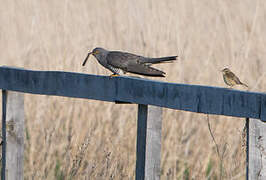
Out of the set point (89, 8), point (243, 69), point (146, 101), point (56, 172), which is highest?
point (89, 8)

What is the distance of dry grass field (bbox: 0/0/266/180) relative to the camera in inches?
192

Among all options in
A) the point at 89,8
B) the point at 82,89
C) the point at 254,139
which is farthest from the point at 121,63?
the point at 89,8

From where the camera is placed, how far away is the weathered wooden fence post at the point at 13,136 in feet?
10.9

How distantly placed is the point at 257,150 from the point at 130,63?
1.37m

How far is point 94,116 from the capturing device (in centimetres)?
508

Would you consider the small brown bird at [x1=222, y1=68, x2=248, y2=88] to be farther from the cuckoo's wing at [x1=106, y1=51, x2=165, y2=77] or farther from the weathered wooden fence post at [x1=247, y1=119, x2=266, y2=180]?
the weathered wooden fence post at [x1=247, y1=119, x2=266, y2=180]

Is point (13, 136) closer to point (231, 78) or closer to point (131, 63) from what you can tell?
point (131, 63)

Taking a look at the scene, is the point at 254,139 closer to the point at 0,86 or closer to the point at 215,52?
the point at 0,86

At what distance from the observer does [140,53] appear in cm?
516

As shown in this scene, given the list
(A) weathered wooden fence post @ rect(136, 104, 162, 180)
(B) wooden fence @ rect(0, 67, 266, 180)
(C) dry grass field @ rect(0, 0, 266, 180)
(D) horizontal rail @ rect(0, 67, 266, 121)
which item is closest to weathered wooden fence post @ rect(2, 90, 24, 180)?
(B) wooden fence @ rect(0, 67, 266, 180)

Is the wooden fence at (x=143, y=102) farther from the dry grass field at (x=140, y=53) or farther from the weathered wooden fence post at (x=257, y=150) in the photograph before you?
the dry grass field at (x=140, y=53)

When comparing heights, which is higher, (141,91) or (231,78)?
(231,78)

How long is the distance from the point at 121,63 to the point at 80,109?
6.25 ft

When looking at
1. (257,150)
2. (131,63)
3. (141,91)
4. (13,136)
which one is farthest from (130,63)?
(257,150)
